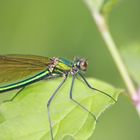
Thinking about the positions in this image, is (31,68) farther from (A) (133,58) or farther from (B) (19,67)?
(A) (133,58)

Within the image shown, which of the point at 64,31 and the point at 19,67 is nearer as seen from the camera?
the point at 19,67

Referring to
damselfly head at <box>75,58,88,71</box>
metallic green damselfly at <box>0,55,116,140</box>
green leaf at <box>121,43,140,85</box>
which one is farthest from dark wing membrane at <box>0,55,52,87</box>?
green leaf at <box>121,43,140,85</box>

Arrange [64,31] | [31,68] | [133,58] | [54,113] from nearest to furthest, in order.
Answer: [54,113], [133,58], [31,68], [64,31]

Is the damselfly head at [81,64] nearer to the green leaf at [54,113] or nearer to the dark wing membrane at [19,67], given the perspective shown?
the dark wing membrane at [19,67]

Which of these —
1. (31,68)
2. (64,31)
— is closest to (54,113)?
(31,68)

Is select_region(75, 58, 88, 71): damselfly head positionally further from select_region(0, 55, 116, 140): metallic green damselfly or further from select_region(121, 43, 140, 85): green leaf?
select_region(121, 43, 140, 85): green leaf

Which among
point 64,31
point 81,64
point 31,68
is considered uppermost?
point 64,31

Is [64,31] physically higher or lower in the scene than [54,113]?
higher
